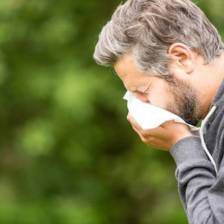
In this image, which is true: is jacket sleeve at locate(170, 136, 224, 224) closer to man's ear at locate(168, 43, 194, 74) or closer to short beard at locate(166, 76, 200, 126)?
short beard at locate(166, 76, 200, 126)

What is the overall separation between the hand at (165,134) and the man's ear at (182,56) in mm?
205

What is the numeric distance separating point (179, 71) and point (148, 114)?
0.62 ft

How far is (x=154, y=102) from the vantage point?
3.23 m

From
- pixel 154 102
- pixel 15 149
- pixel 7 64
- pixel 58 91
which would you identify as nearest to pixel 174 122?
pixel 154 102

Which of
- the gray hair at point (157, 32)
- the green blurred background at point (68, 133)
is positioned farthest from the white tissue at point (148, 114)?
the green blurred background at point (68, 133)

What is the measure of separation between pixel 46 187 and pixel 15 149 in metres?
0.47

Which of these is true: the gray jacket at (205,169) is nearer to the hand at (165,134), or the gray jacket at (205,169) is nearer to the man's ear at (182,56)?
the hand at (165,134)

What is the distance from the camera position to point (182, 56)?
318 centimetres

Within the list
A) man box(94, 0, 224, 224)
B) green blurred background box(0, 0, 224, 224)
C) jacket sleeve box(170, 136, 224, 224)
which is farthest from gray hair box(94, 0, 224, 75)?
green blurred background box(0, 0, 224, 224)

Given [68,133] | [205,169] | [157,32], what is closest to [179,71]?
[157,32]

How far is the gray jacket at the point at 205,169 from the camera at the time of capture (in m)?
2.99

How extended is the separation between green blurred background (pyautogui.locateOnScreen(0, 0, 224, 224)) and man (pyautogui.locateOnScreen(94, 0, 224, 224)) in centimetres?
365

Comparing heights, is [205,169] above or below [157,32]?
below

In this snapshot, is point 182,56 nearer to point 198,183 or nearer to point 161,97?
point 161,97
